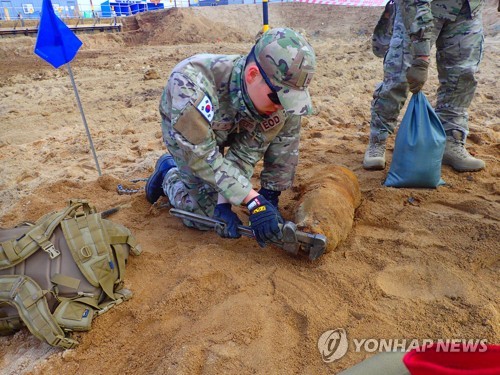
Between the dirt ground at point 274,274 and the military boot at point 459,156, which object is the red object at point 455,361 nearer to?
the dirt ground at point 274,274

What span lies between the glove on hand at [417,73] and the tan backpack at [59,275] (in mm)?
2075

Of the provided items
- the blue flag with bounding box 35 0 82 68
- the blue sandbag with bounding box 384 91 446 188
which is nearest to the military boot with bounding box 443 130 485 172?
the blue sandbag with bounding box 384 91 446 188

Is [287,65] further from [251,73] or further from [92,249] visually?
[92,249]

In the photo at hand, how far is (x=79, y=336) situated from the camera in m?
1.65

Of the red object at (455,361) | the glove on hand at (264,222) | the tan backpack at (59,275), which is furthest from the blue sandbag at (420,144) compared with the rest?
the red object at (455,361)

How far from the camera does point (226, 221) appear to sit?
2135 mm

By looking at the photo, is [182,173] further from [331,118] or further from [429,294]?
[331,118]

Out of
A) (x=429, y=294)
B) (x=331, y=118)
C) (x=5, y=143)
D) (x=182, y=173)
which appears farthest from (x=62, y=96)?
(x=429, y=294)

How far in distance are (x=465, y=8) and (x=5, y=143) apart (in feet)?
14.7

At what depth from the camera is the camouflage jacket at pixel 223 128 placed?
6.30 feet

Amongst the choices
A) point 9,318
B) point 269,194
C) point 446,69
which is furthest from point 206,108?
point 446,69

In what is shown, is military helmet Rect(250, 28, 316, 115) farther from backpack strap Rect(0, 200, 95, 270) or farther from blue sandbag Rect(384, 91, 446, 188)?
backpack strap Rect(0, 200, 95, 270)

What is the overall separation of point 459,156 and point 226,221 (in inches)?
72.9

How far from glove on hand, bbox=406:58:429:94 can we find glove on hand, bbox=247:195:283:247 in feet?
4.58
